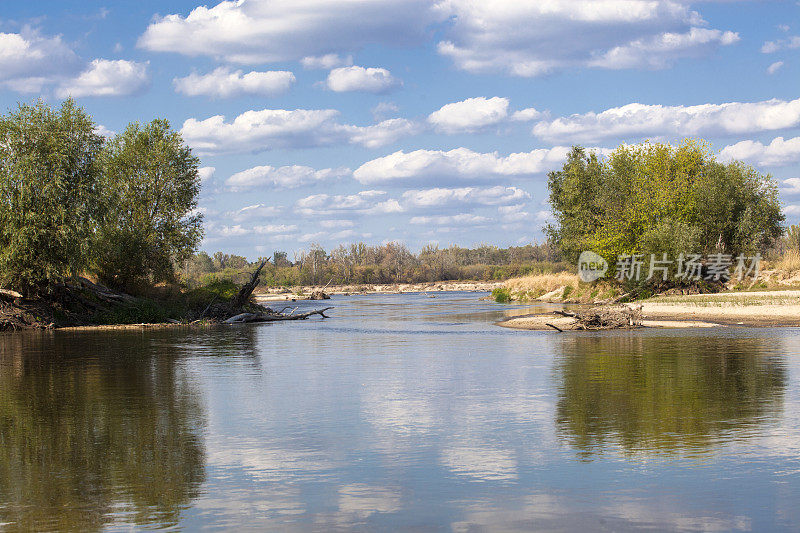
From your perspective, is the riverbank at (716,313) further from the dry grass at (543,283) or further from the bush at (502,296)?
the bush at (502,296)

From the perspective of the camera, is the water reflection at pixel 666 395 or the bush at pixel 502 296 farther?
the bush at pixel 502 296

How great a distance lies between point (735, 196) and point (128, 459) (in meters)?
73.2

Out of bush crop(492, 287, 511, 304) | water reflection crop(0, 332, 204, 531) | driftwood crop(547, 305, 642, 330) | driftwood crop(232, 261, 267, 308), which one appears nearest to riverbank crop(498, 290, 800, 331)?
driftwood crop(547, 305, 642, 330)

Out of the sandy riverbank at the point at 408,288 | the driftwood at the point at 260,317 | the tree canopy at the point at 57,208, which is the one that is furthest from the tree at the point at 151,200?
the sandy riverbank at the point at 408,288

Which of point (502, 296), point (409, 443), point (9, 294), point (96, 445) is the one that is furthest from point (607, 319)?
point (502, 296)

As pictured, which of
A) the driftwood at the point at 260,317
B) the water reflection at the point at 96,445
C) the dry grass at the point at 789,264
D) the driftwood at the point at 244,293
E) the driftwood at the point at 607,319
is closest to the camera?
the water reflection at the point at 96,445

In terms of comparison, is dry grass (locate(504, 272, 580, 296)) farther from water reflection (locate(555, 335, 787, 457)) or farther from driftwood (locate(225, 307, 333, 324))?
water reflection (locate(555, 335, 787, 457))

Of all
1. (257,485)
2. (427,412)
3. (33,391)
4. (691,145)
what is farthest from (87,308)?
(691,145)

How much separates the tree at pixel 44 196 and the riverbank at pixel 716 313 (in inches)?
1195

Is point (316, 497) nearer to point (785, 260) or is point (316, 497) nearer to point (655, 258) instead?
point (655, 258)

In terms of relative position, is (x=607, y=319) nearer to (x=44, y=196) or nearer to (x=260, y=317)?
(x=260, y=317)

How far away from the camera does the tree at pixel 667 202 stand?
72562 millimetres

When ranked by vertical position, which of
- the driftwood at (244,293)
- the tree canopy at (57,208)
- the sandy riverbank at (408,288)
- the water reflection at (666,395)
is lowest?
the water reflection at (666,395)

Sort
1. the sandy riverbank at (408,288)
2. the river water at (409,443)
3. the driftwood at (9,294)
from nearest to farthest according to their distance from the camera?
the river water at (409,443), the driftwood at (9,294), the sandy riverbank at (408,288)
